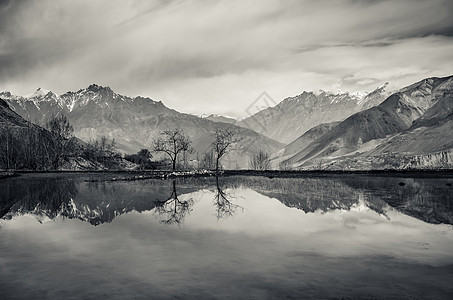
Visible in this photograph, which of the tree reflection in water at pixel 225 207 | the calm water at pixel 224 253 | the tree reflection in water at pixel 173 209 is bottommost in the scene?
the calm water at pixel 224 253

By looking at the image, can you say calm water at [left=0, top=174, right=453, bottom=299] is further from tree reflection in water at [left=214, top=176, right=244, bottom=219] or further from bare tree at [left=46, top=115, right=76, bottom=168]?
bare tree at [left=46, top=115, right=76, bottom=168]

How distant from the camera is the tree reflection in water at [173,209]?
23125 millimetres

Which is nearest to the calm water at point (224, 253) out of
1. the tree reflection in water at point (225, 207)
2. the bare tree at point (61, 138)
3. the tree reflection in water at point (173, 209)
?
the tree reflection in water at point (173, 209)

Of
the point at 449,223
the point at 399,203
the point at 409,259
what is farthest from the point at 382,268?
the point at 399,203

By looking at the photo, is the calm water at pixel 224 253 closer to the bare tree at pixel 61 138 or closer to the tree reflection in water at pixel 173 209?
the tree reflection in water at pixel 173 209

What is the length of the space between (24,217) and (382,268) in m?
21.2

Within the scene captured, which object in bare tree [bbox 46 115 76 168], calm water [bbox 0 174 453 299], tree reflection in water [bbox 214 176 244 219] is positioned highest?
bare tree [bbox 46 115 76 168]

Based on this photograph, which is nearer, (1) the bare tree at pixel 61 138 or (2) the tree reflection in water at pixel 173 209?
(2) the tree reflection in water at pixel 173 209

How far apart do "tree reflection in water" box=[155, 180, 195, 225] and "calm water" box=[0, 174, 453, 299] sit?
14cm

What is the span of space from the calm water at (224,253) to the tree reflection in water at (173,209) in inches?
5.7

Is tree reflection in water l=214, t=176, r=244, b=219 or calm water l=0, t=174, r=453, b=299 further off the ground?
tree reflection in water l=214, t=176, r=244, b=219

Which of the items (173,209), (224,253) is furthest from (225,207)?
→ (224,253)

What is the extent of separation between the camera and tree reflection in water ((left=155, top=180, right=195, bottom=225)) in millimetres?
23125

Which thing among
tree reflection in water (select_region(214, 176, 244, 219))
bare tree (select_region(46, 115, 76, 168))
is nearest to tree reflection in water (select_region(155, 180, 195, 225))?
tree reflection in water (select_region(214, 176, 244, 219))
